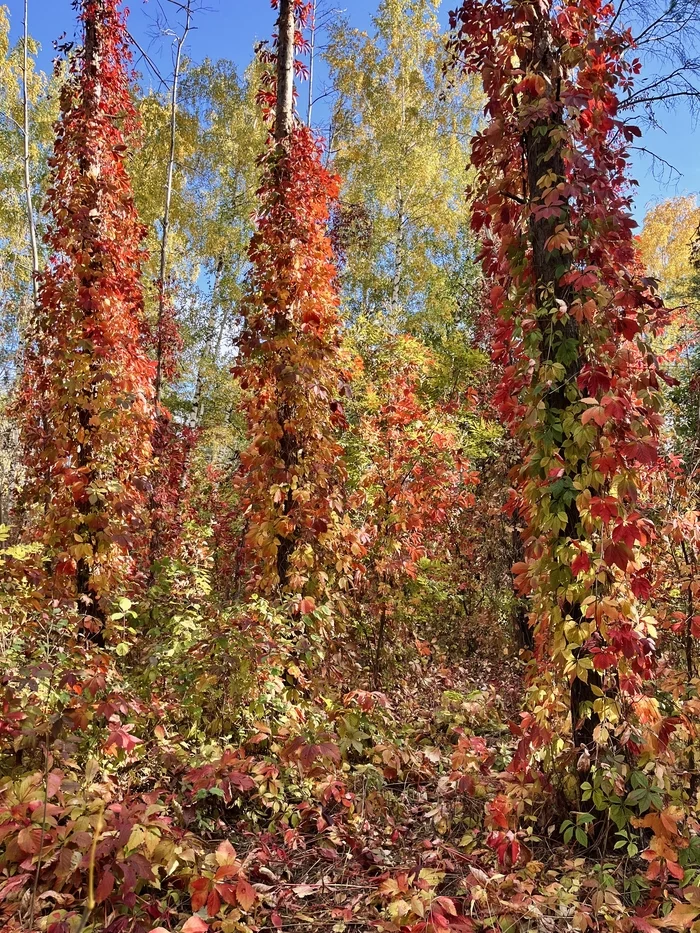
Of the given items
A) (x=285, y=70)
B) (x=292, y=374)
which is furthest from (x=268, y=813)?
(x=285, y=70)

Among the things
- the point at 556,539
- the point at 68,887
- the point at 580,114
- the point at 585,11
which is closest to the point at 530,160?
the point at 580,114

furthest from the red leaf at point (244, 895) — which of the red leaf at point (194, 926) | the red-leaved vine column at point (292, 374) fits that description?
the red-leaved vine column at point (292, 374)

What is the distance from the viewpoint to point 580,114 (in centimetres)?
285

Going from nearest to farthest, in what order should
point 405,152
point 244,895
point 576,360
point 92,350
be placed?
1. point 244,895
2. point 576,360
3. point 92,350
4. point 405,152

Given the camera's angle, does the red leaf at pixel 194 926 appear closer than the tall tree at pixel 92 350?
Yes

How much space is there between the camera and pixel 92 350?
452 centimetres

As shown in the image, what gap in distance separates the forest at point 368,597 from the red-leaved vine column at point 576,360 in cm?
2

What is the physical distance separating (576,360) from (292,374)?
212 cm

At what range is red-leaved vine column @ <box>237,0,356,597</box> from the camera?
4.24 m

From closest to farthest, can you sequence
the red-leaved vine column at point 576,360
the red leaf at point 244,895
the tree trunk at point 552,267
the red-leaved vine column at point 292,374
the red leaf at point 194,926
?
the red leaf at point 194,926 < the red leaf at point 244,895 < the red-leaved vine column at point 576,360 < the tree trunk at point 552,267 < the red-leaved vine column at point 292,374

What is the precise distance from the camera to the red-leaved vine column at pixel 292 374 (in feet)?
13.9

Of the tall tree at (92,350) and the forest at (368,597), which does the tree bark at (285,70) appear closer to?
the forest at (368,597)

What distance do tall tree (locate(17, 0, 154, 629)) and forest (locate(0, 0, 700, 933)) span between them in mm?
28

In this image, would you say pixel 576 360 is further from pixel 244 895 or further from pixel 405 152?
pixel 405 152
